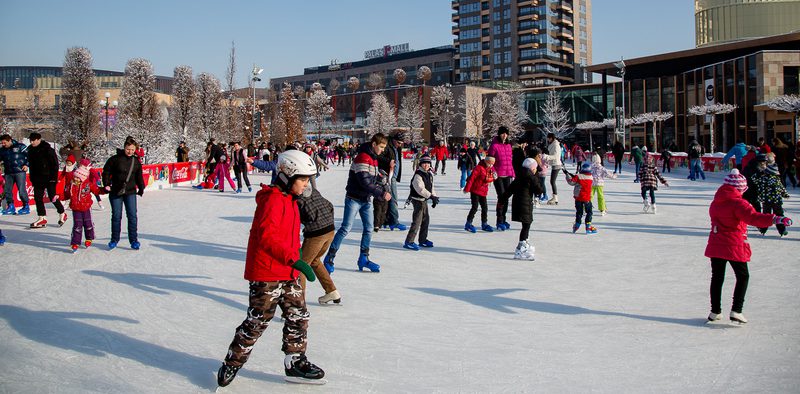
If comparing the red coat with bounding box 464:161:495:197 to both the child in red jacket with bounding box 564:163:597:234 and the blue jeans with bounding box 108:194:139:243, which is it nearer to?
the child in red jacket with bounding box 564:163:597:234

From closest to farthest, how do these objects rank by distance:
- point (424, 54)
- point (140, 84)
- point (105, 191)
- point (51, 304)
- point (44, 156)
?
point (51, 304) → point (105, 191) → point (44, 156) → point (140, 84) → point (424, 54)

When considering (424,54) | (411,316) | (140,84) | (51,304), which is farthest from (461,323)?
(424,54)

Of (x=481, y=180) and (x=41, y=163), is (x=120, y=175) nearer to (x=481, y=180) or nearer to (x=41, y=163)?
(x=41, y=163)

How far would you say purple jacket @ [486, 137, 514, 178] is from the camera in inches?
428

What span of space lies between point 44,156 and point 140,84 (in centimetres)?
3385

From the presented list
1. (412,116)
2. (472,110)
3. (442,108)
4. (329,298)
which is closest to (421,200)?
(329,298)

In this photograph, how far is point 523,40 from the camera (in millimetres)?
89938

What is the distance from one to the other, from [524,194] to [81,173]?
19.4ft

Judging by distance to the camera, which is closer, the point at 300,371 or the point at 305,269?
the point at 305,269

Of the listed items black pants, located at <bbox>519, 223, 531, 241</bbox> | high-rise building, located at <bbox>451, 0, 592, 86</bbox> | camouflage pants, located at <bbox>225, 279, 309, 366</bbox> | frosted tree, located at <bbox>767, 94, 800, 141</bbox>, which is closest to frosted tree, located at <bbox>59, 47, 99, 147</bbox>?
black pants, located at <bbox>519, 223, 531, 241</bbox>

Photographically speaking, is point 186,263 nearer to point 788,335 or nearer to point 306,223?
point 306,223

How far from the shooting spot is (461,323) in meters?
5.21

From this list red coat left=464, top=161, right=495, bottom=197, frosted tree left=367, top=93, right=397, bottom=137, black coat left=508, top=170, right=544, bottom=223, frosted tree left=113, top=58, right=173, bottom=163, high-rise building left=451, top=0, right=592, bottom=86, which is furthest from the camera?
high-rise building left=451, top=0, right=592, bottom=86

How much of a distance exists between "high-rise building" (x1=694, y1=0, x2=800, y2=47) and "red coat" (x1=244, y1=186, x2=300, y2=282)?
88175 millimetres
